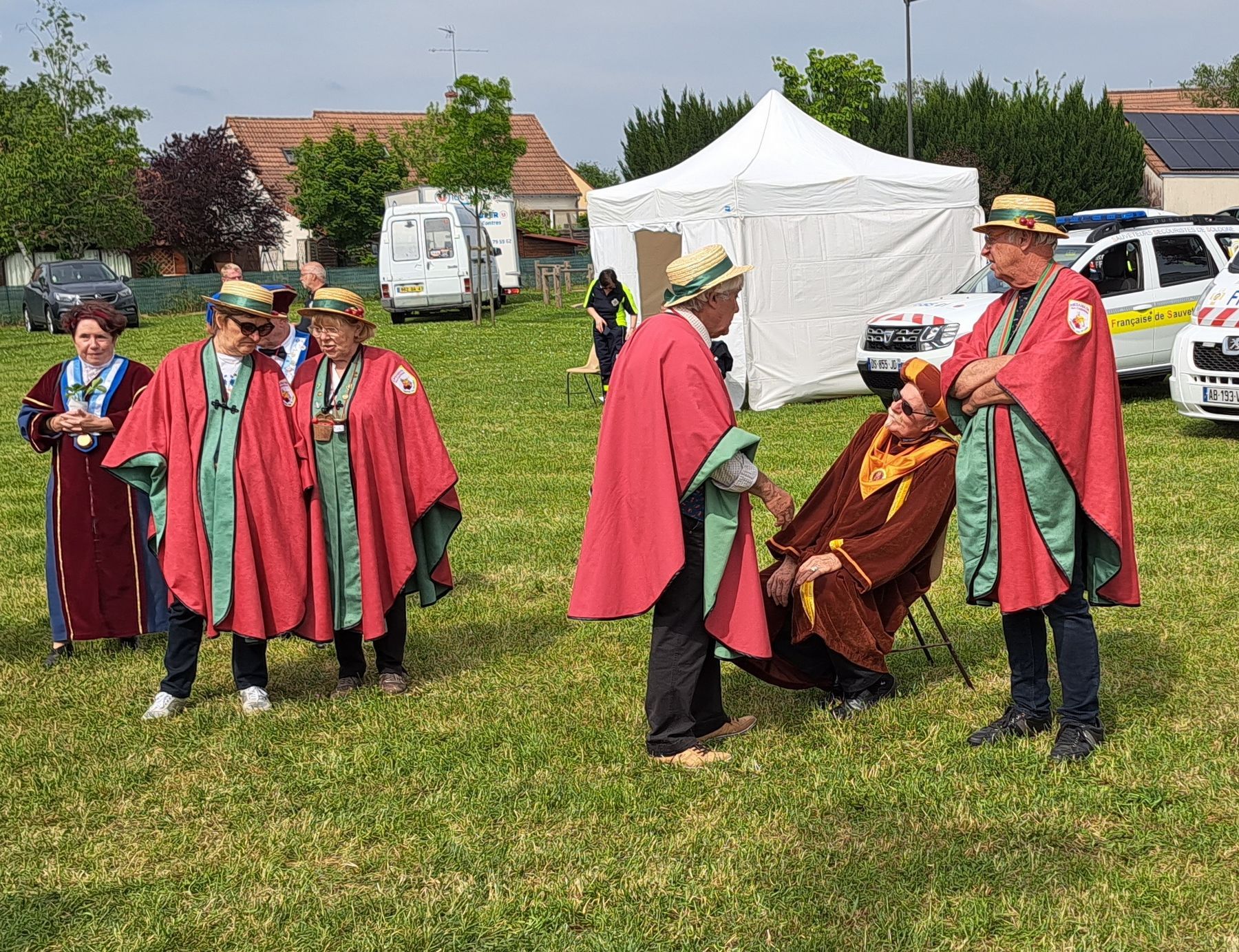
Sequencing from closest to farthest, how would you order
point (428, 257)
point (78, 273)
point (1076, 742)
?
point (1076, 742)
point (428, 257)
point (78, 273)

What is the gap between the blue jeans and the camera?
4789 millimetres

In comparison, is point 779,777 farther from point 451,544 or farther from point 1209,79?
point 1209,79

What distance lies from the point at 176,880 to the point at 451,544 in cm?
492

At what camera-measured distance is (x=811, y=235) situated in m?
14.7

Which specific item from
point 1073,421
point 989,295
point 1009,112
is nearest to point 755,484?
point 1073,421

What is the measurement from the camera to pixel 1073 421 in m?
4.60

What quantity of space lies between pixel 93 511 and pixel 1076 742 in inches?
188

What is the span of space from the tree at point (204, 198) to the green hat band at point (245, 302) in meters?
42.1

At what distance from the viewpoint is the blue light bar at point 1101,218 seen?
15909mm

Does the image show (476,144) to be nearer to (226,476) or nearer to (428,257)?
(428,257)

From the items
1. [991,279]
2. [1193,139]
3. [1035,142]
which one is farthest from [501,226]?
[1193,139]

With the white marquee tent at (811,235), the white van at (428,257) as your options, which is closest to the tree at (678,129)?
the white van at (428,257)

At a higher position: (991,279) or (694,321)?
(991,279)

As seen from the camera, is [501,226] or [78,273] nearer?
[78,273]
